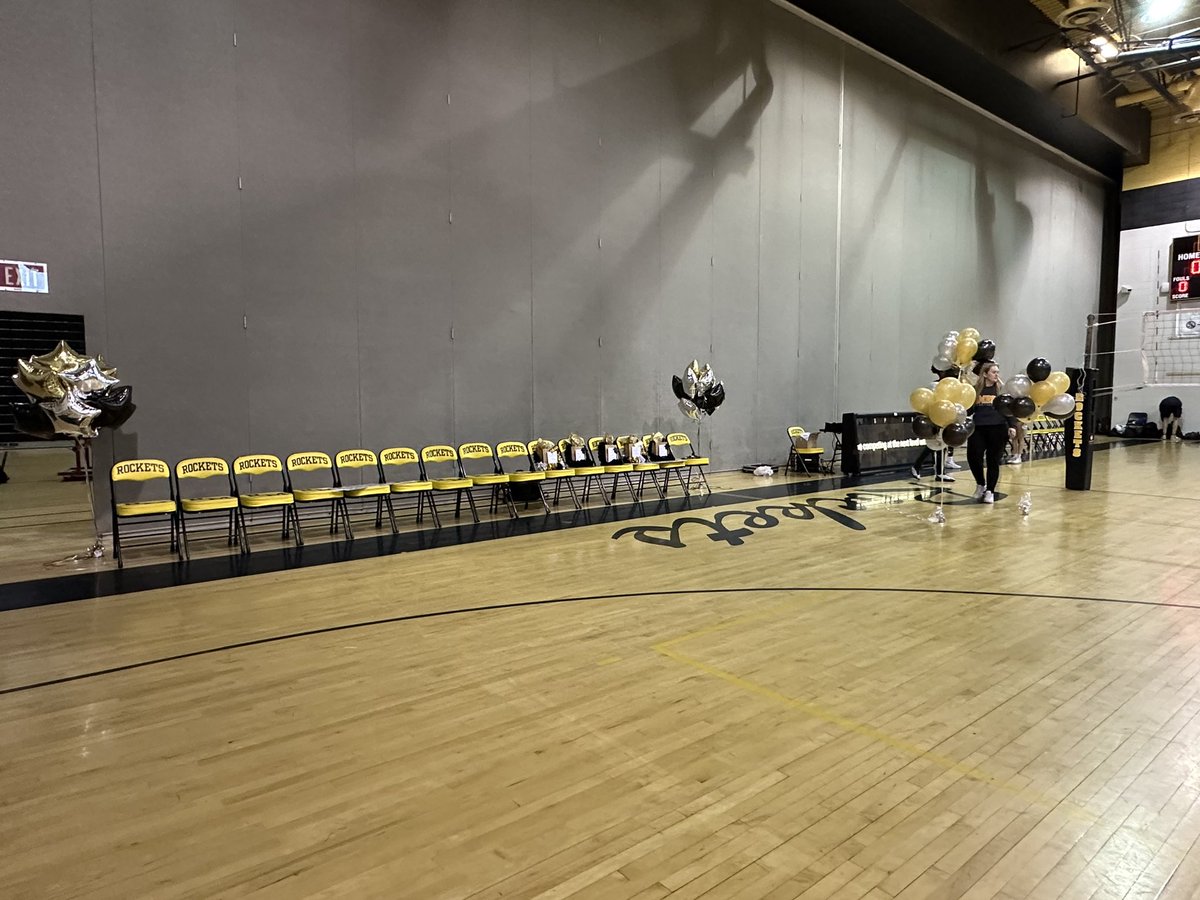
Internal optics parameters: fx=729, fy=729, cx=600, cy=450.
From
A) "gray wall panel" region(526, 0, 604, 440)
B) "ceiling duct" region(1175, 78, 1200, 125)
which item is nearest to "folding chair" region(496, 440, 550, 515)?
"gray wall panel" region(526, 0, 604, 440)

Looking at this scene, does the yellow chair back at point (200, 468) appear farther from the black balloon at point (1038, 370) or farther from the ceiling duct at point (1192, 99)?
the ceiling duct at point (1192, 99)

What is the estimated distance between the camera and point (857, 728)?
2.91m

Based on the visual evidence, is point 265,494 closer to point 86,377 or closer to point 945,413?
point 86,377

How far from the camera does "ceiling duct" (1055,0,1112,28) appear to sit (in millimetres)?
12086

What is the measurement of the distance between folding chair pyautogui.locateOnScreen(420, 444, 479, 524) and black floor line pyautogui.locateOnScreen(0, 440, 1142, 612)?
405 millimetres

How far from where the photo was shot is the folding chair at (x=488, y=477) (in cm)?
789

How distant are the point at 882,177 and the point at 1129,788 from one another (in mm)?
14368

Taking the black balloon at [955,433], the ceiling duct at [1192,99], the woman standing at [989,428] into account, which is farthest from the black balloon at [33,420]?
the ceiling duct at [1192,99]

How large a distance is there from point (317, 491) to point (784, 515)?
4838mm

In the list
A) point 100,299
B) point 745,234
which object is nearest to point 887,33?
point 745,234

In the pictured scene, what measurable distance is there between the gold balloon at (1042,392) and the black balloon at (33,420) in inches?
378

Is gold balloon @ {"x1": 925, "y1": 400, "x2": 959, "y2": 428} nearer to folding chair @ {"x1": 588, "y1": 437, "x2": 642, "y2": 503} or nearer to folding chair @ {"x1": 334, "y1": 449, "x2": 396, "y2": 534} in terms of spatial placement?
folding chair @ {"x1": 588, "y1": 437, "x2": 642, "y2": 503}

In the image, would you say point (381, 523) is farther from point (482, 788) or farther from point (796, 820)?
point (796, 820)

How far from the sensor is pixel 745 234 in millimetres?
12180
